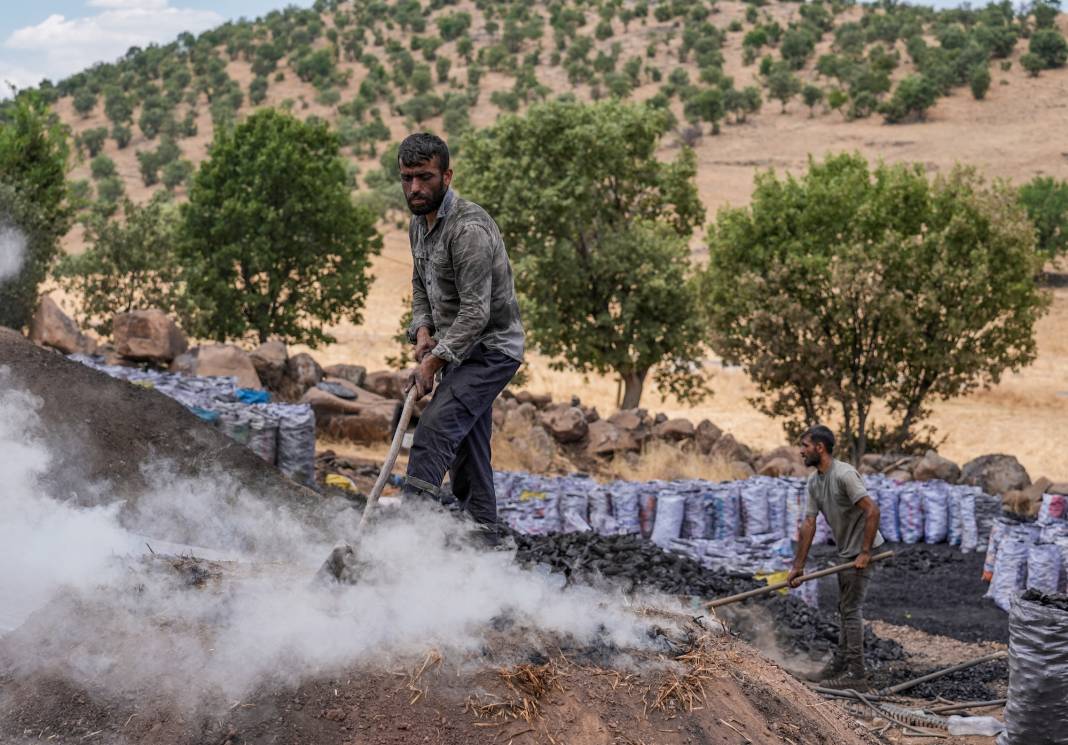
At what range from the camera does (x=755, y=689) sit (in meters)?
4.34

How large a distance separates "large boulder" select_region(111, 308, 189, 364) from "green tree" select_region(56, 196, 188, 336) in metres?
5.94

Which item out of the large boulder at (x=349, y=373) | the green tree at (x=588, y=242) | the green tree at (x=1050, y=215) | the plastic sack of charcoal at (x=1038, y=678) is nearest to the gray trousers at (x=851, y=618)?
the plastic sack of charcoal at (x=1038, y=678)

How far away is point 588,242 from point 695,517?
9.99 m

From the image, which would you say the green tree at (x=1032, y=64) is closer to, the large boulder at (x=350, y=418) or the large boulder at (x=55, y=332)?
the large boulder at (x=350, y=418)

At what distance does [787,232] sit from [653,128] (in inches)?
174

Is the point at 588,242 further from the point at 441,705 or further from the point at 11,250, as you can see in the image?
the point at 441,705

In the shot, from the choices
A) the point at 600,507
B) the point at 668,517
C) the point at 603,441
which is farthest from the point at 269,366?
the point at 668,517

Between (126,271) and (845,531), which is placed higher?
(126,271)

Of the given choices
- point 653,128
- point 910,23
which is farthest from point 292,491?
point 910,23

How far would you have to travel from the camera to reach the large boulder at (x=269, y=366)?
15.1m

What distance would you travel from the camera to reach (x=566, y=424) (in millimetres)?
16016

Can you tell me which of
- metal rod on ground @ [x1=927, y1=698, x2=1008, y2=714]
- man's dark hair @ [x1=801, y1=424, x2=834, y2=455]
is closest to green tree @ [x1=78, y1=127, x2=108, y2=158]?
man's dark hair @ [x1=801, y1=424, x2=834, y2=455]

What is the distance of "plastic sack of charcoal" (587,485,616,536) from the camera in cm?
1101

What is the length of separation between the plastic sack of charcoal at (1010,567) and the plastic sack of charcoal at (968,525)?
2.36m
